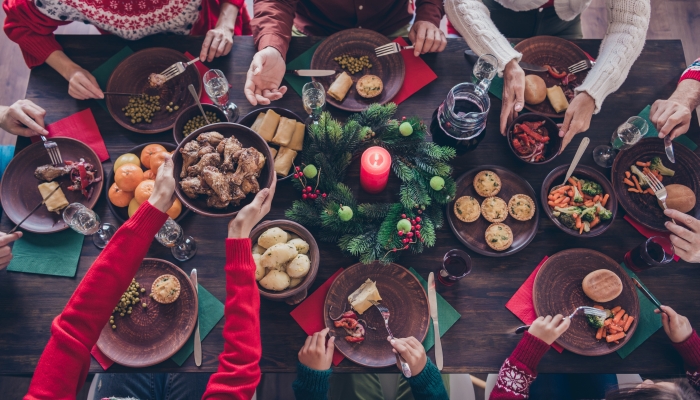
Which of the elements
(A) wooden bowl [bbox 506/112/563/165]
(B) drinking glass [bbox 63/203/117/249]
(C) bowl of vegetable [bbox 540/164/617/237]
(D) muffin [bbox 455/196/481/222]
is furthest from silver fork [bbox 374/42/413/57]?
(B) drinking glass [bbox 63/203/117/249]

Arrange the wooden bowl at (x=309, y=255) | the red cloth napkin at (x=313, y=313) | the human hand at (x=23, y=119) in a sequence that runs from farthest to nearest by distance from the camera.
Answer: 1. the human hand at (x=23, y=119)
2. the red cloth napkin at (x=313, y=313)
3. the wooden bowl at (x=309, y=255)

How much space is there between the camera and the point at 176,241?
156 cm

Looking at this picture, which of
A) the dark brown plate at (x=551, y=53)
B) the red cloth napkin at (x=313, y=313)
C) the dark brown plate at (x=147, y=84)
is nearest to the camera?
the red cloth napkin at (x=313, y=313)

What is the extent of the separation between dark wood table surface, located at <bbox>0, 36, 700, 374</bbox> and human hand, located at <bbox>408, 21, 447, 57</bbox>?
84 mm

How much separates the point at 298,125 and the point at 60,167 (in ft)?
3.19

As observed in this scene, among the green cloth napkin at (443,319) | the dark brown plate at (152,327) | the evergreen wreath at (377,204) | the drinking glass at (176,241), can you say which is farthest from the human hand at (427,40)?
the dark brown plate at (152,327)

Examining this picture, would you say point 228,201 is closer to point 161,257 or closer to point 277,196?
point 277,196

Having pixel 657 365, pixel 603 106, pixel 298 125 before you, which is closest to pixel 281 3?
pixel 298 125

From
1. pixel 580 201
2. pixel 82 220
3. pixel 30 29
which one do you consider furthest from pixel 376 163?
pixel 30 29

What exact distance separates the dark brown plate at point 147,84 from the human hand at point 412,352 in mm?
1295

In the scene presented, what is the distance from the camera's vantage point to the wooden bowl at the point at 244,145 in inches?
50.4

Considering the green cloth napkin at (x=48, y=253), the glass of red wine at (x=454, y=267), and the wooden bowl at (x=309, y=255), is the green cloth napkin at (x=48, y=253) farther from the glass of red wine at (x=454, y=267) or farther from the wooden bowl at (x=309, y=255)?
the glass of red wine at (x=454, y=267)

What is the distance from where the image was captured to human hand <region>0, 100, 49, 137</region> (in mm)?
1634

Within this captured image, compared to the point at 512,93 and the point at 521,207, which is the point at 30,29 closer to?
the point at 512,93
